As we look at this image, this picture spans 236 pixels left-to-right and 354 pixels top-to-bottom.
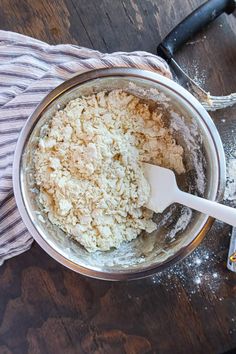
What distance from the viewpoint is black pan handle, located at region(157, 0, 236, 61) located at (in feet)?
2.94

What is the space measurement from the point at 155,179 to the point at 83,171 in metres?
0.11

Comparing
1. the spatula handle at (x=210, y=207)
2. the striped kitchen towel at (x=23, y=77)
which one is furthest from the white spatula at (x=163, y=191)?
the striped kitchen towel at (x=23, y=77)

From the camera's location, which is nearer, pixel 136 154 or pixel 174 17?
pixel 136 154

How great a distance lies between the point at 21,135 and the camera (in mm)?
785

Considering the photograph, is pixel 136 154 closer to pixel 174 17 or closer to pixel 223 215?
pixel 223 215

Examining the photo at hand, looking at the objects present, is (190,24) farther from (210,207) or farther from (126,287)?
(126,287)

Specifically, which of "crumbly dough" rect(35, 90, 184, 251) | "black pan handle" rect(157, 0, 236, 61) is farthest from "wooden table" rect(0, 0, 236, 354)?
"crumbly dough" rect(35, 90, 184, 251)

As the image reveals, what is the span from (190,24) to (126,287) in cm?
47

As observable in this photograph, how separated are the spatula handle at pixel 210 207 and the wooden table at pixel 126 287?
0.17 metres

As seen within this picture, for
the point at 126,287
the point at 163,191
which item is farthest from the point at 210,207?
the point at 126,287

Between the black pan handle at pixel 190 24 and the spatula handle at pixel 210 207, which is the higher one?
the black pan handle at pixel 190 24

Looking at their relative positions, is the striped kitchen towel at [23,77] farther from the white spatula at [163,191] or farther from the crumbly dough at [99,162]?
the white spatula at [163,191]

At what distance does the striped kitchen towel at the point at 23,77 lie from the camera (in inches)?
33.5

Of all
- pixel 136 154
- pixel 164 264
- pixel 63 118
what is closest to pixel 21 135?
pixel 63 118
